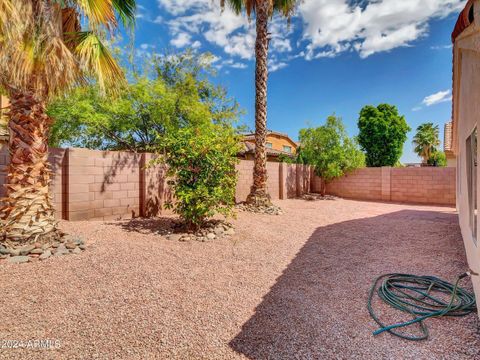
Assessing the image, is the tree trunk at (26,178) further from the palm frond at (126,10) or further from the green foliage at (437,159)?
the green foliage at (437,159)

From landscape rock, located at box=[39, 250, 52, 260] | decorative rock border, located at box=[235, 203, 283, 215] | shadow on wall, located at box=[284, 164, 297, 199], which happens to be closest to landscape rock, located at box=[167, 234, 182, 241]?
landscape rock, located at box=[39, 250, 52, 260]

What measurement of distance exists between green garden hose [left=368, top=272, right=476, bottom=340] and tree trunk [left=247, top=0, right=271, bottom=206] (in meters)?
6.42

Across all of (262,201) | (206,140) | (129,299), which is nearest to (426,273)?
(129,299)

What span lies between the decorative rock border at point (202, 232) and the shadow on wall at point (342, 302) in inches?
81.6

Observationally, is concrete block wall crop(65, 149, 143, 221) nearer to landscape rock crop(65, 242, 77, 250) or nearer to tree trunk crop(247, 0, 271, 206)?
landscape rock crop(65, 242, 77, 250)

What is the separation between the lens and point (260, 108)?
9859mm

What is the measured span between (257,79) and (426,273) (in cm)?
842

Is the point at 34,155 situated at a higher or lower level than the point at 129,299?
higher

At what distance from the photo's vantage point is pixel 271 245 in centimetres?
560

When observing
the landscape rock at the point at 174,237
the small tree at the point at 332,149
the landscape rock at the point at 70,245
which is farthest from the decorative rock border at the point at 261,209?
the small tree at the point at 332,149

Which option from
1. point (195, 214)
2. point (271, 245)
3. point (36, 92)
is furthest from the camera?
point (195, 214)

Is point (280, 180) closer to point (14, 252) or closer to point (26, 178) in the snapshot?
point (26, 178)

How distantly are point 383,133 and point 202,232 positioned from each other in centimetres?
2242

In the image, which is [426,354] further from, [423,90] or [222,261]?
[423,90]
